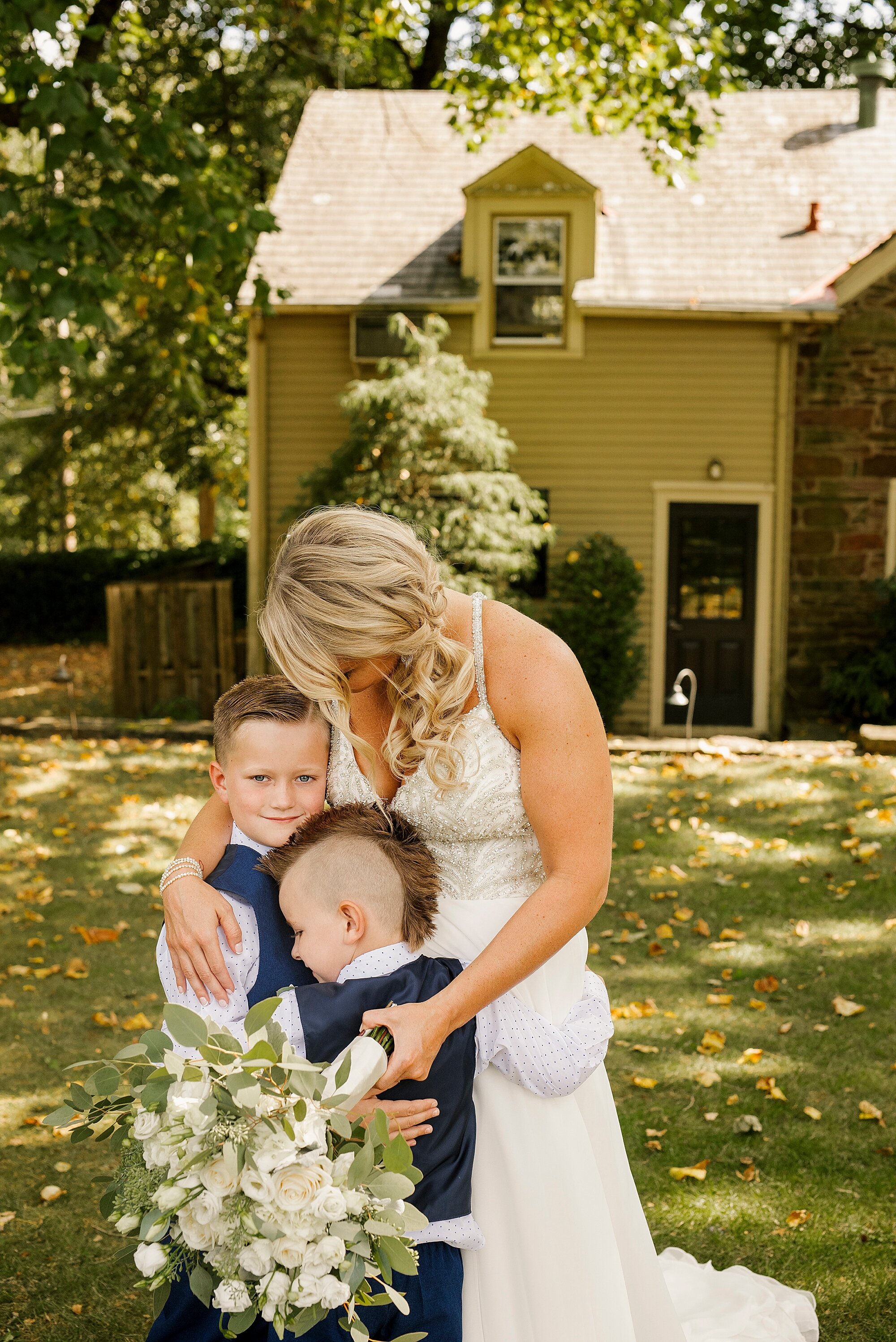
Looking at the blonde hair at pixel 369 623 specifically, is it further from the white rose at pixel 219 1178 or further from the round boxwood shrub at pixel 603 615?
the round boxwood shrub at pixel 603 615

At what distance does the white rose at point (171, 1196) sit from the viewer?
5.25 ft

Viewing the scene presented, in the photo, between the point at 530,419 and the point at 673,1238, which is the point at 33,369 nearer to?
the point at 673,1238

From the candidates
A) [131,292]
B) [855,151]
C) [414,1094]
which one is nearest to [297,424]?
[131,292]

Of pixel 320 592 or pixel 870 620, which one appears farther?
pixel 870 620

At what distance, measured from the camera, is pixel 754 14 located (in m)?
21.1

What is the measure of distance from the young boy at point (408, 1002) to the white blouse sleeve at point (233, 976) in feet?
0.34

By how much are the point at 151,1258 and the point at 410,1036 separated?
19.9 inches

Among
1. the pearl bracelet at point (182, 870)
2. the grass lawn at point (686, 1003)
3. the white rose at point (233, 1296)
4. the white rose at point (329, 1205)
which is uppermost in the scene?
the pearl bracelet at point (182, 870)

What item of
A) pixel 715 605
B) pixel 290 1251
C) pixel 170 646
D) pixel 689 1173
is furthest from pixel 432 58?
pixel 290 1251

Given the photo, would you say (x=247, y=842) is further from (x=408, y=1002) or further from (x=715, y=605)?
(x=715, y=605)

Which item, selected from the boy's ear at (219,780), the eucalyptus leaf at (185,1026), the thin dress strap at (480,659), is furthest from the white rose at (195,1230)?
the thin dress strap at (480,659)

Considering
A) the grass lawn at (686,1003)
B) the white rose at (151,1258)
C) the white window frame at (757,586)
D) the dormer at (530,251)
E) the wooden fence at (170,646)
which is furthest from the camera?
the wooden fence at (170,646)

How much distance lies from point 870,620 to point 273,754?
40.3ft

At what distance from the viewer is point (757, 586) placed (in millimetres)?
13344
